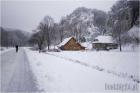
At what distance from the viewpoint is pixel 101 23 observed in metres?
38.6

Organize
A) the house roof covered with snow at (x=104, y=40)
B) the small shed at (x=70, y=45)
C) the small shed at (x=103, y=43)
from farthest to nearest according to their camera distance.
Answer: the small shed at (x=70, y=45) < the small shed at (x=103, y=43) < the house roof covered with snow at (x=104, y=40)

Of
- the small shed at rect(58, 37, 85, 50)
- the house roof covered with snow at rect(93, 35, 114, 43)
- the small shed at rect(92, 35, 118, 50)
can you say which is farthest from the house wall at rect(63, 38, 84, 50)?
the house roof covered with snow at rect(93, 35, 114, 43)

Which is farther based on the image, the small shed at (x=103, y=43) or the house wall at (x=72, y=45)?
the house wall at (x=72, y=45)

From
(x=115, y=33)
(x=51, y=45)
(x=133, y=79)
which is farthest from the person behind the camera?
(x=51, y=45)

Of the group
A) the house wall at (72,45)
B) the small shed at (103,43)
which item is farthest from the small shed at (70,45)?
the small shed at (103,43)

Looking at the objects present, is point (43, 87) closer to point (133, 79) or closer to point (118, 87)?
point (118, 87)

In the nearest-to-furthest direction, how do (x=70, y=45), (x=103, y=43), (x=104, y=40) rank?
(x=104, y=40) < (x=103, y=43) < (x=70, y=45)

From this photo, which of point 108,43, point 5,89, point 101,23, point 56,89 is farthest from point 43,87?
point 108,43

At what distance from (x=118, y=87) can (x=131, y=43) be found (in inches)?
1573

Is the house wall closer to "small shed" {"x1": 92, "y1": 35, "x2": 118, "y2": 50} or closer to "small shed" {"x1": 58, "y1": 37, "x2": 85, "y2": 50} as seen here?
"small shed" {"x1": 58, "y1": 37, "x2": 85, "y2": 50}

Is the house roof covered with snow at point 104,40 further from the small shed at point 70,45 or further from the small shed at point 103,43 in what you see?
the small shed at point 70,45

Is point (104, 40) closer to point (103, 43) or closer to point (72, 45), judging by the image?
point (103, 43)

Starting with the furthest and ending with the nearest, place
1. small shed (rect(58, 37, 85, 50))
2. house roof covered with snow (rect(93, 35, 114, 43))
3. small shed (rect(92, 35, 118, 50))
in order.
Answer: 1. small shed (rect(58, 37, 85, 50))
2. small shed (rect(92, 35, 118, 50))
3. house roof covered with snow (rect(93, 35, 114, 43))

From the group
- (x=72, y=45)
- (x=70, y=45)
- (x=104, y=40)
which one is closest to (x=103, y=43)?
(x=104, y=40)
